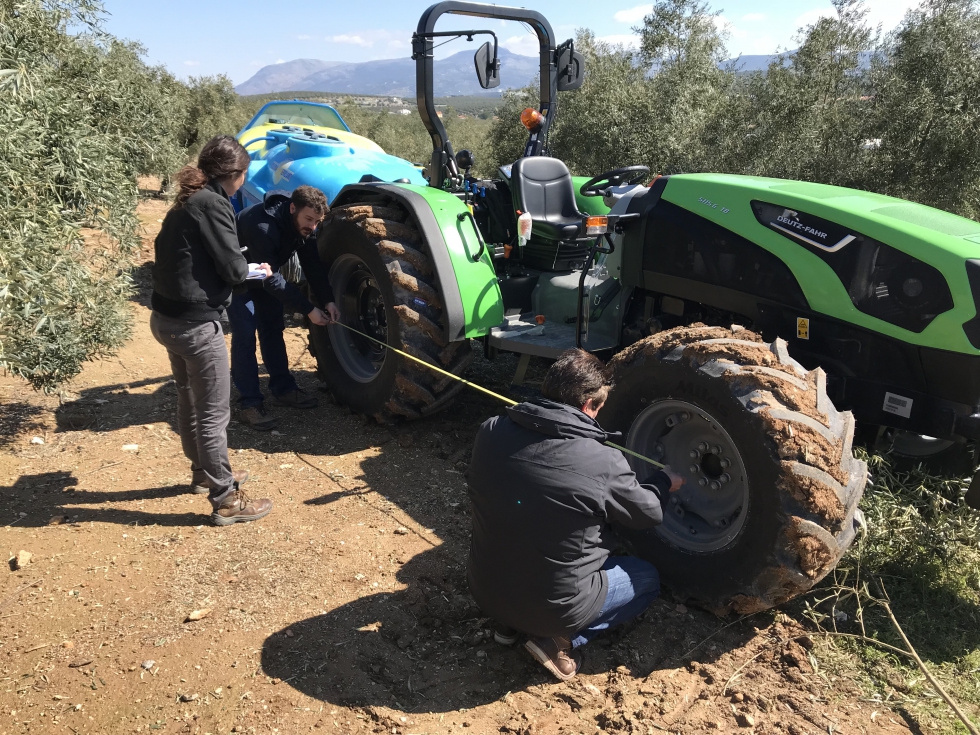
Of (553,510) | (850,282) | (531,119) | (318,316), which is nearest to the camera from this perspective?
(553,510)

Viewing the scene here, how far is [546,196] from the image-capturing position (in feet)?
16.1

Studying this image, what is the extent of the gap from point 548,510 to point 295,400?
3.25m

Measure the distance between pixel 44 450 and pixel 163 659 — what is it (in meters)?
2.38

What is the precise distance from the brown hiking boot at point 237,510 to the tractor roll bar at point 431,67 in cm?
259

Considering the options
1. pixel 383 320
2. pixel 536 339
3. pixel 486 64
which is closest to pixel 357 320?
pixel 383 320

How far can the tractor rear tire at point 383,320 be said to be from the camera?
14.5 feet

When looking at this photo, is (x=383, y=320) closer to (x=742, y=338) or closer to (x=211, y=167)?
(x=211, y=167)

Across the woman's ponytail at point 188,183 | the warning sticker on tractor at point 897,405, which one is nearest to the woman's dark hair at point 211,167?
the woman's ponytail at point 188,183

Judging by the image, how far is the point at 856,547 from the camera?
316cm

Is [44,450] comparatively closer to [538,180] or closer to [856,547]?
[538,180]

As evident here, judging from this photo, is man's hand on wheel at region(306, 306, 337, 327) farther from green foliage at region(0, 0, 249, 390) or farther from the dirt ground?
green foliage at region(0, 0, 249, 390)

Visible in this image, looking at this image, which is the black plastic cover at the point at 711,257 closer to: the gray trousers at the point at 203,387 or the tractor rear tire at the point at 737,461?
the tractor rear tire at the point at 737,461

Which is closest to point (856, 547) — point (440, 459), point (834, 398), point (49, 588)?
point (834, 398)

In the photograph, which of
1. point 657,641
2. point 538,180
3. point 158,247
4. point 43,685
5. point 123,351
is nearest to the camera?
point 43,685
